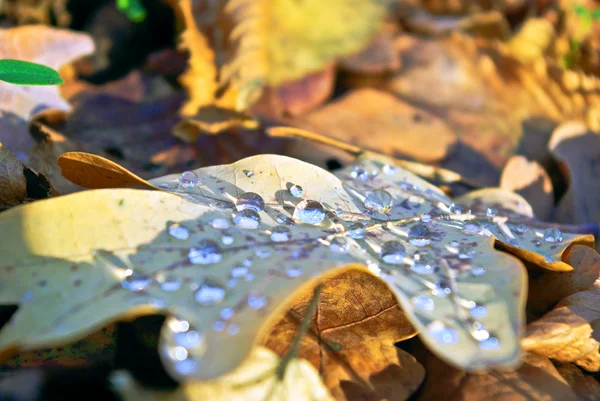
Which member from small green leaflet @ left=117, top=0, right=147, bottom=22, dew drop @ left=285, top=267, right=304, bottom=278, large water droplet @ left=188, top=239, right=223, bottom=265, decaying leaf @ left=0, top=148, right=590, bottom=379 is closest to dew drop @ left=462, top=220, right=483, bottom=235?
decaying leaf @ left=0, top=148, right=590, bottom=379

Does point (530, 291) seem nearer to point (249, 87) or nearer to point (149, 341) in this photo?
point (149, 341)

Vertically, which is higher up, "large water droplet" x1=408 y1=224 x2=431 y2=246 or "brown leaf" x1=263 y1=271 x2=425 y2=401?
"large water droplet" x1=408 y1=224 x2=431 y2=246

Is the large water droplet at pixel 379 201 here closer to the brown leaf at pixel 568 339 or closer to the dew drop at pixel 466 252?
the dew drop at pixel 466 252

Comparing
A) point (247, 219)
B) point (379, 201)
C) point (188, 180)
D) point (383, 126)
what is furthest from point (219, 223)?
point (383, 126)

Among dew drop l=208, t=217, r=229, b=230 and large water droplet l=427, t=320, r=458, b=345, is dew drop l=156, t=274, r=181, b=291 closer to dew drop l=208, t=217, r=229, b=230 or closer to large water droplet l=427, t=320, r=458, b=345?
dew drop l=208, t=217, r=229, b=230

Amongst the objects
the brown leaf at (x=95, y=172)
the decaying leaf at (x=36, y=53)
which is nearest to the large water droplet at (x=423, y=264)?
the brown leaf at (x=95, y=172)

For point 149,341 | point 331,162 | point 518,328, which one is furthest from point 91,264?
point 331,162
